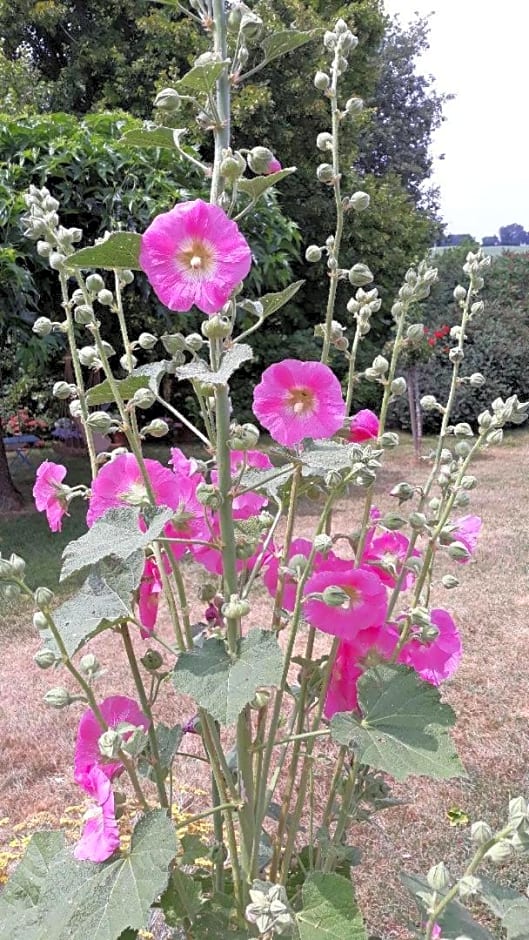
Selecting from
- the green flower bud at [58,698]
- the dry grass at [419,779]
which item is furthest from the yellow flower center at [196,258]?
the dry grass at [419,779]

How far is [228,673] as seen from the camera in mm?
766

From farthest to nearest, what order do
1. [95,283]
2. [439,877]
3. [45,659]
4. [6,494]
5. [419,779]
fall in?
[6,494]
[419,779]
[95,283]
[45,659]
[439,877]

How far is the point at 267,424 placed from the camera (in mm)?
853

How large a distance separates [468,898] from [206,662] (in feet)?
1.02

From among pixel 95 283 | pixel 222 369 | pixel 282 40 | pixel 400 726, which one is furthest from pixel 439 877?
pixel 282 40

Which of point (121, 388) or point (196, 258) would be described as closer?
point (196, 258)

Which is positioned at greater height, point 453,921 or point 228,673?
point 228,673

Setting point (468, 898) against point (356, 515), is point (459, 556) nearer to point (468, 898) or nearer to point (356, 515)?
point (468, 898)

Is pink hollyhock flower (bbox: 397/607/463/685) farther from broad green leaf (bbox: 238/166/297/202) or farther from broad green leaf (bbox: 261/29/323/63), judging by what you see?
broad green leaf (bbox: 261/29/323/63)

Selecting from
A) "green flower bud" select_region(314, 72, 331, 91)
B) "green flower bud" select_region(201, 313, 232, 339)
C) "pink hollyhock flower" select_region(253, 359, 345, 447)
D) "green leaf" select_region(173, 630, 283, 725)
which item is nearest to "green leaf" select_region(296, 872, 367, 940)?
"green leaf" select_region(173, 630, 283, 725)

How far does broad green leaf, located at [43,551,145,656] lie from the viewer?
0.80m

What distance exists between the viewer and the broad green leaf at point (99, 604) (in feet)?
2.62

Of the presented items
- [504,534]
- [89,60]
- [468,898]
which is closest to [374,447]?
[468,898]

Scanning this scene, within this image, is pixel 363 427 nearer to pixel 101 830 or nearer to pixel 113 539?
pixel 113 539
